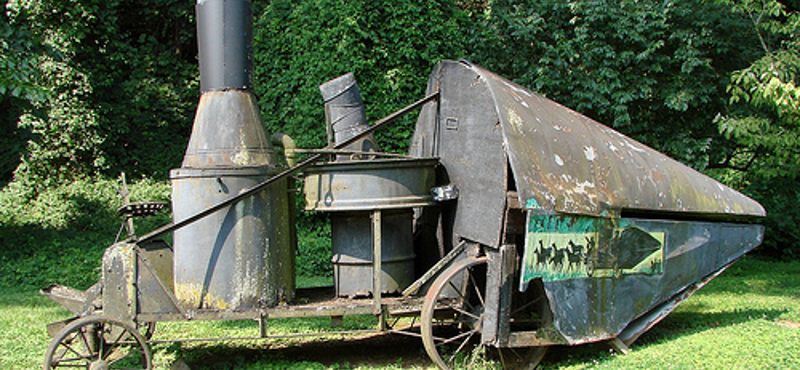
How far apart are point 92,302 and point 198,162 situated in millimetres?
1430

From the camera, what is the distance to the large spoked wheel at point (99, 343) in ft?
15.8

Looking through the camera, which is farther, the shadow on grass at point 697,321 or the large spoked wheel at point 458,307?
the shadow on grass at point 697,321

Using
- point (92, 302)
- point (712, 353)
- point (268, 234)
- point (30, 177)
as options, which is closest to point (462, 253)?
point (268, 234)

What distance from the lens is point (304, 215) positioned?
11.3 m

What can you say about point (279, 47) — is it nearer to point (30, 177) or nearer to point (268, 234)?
point (30, 177)

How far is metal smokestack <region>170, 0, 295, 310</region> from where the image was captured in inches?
206

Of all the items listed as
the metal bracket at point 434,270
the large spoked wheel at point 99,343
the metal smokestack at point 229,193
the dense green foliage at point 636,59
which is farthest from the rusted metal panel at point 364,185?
the dense green foliage at point 636,59

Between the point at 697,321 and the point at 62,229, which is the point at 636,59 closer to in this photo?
the point at 697,321

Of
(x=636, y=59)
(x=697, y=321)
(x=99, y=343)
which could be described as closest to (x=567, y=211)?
(x=697, y=321)

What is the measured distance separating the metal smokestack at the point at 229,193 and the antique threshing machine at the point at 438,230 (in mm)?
12

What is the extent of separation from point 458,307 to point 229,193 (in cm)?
220

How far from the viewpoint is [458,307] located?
553cm

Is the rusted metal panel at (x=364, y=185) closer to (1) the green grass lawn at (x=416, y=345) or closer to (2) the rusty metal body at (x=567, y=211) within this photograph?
(2) the rusty metal body at (x=567, y=211)

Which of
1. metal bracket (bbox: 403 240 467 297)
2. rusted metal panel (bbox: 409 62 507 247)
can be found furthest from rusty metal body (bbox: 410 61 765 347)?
metal bracket (bbox: 403 240 467 297)
